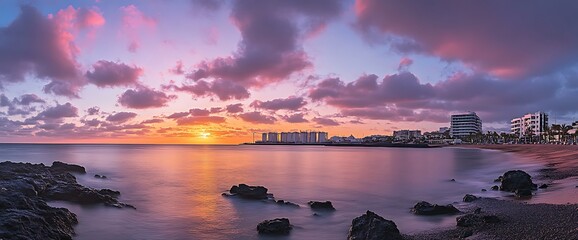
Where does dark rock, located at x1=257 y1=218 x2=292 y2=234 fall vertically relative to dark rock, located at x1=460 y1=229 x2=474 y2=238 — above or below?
below

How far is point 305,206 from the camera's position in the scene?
24641 mm

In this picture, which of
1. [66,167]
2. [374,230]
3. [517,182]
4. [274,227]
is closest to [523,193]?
[517,182]

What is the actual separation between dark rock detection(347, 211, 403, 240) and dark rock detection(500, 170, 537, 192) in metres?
15.6

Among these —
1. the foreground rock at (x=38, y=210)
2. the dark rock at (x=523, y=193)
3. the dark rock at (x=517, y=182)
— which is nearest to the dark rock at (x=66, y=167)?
the foreground rock at (x=38, y=210)

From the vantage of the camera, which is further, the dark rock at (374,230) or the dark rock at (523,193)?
the dark rock at (523,193)

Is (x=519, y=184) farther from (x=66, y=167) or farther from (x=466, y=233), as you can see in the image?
(x=66, y=167)

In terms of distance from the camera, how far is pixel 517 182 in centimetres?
2480

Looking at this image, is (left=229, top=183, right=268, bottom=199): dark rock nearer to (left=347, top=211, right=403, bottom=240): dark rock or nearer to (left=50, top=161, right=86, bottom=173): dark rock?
(left=347, top=211, right=403, bottom=240): dark rock

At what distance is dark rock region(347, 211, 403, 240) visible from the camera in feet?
42.2

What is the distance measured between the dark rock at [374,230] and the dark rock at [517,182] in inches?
614

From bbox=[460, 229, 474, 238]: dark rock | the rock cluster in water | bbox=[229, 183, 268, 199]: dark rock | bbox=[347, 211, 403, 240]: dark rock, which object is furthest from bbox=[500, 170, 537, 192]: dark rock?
bbox=[229, 183, 268, 199]: dark rock

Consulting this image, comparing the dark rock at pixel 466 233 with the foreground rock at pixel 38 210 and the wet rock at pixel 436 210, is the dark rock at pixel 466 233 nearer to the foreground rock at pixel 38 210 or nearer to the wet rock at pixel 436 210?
the wet rock at pixel 436 210

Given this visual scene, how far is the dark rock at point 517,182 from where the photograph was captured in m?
24.2

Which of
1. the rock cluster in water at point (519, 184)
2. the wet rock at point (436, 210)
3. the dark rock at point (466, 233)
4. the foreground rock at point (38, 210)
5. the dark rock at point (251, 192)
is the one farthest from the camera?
the dark rock at point (251, 192)
